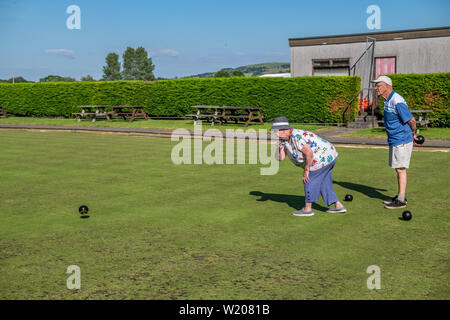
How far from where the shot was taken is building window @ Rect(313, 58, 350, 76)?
95.4ft

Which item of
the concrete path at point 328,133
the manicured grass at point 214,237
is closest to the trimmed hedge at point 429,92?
the concrete path at point 328,133

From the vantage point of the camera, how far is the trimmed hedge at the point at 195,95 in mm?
25344

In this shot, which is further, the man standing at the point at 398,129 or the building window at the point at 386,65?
the building window at the point at 386,65

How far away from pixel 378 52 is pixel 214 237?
24926 mm

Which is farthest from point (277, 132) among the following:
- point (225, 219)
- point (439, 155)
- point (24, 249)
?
point (439, 155)

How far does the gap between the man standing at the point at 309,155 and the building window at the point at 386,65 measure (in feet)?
74.5

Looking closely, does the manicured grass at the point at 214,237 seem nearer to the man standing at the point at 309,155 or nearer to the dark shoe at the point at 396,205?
the dark shoe at the point at 396,205

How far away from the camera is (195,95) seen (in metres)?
Result: 30.0

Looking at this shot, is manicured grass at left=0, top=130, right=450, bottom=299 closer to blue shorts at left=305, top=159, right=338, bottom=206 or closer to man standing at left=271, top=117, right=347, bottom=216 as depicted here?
blue shorts at left=305, top=159, right=338, bottom=206

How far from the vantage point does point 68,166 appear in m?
12.0

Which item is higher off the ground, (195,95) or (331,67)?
(331,67)

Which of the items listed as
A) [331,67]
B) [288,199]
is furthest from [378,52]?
[288,199]

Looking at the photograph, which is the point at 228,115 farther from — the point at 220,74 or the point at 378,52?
the point at 220,74
